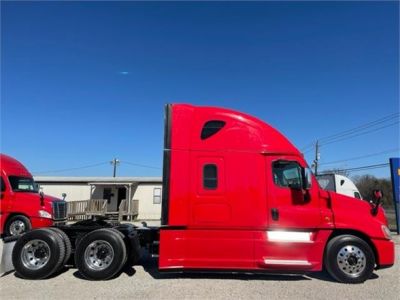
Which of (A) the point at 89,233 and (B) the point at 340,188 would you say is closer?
(A) the point at 89,233

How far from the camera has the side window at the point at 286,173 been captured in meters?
7.92

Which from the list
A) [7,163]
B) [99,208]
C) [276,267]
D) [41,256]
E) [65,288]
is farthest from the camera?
[99,208]

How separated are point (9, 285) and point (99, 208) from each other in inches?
823

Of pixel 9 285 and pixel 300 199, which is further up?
pixel 300 199

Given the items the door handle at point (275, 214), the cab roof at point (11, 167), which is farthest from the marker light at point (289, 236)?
the cab roof at point (11, 167)

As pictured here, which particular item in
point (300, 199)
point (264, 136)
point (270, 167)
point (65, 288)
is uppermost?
point (264, 136)

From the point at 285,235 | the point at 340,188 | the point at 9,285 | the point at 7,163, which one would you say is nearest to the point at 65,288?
the point at 9,285

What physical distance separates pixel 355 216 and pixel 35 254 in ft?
20.8

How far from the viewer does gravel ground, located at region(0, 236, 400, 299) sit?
6754 mm

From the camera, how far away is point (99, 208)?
2798 centimetres

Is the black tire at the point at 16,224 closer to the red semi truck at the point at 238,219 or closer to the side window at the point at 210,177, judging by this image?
the red semi truck at the point at 238,219

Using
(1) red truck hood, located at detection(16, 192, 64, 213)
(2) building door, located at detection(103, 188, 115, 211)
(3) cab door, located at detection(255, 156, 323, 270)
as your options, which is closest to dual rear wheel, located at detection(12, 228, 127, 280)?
(3) cab door, located at detection(255, 156, 323, 270)

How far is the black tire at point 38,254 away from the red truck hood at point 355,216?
17.9ft

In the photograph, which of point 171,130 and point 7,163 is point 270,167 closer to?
point 171,130
